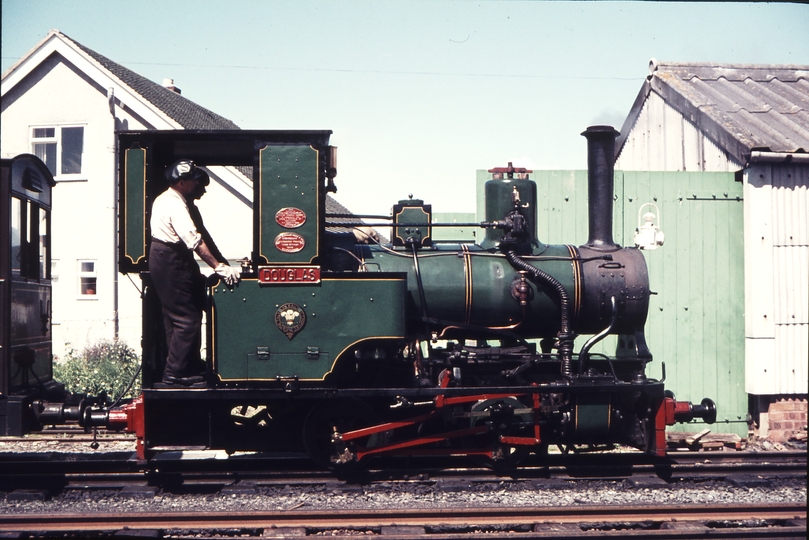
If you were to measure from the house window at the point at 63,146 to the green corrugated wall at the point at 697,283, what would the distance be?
11.0 m

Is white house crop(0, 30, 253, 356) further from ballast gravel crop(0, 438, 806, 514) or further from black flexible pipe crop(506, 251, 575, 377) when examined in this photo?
black flexible pipe crop(506, 251, 575, 377)

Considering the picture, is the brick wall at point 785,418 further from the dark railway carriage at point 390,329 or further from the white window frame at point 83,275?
the white window frame at point 83,275

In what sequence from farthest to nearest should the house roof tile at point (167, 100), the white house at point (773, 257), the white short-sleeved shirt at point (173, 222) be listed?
the house roof tile at point (167, 100)
the white house at point (773, 257)
the white short-sleeved shirt at point (173, 222)

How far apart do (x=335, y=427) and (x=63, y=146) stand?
11.3 metres

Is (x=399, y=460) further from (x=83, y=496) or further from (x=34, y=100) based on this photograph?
(x=34, y=100)

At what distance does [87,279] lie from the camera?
14227 mm

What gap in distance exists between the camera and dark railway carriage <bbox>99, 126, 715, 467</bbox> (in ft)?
19.4

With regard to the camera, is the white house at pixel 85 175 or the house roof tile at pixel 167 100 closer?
the white house at pixel 85 175

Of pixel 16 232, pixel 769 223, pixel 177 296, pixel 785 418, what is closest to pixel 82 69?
pixel 16 232

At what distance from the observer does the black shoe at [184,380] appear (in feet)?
19.4

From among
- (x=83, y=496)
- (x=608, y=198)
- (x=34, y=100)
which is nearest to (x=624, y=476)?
(x=608, y=198)

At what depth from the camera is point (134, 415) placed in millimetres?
5965

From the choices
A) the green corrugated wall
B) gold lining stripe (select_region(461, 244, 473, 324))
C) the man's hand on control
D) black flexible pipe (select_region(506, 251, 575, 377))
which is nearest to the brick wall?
the green corrugated wall

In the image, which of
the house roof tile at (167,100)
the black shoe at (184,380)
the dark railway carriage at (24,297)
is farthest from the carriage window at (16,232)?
the house roof tile at (167,100)
